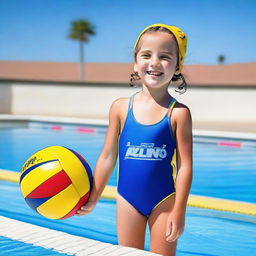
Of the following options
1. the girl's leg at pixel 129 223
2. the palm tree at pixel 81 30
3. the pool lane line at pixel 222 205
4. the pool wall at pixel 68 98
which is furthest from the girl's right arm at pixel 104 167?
the palm tree at pixel 81 30

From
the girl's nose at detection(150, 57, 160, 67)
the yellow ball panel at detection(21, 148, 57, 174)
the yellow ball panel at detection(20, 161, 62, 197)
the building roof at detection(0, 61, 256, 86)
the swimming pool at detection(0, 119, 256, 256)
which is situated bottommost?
the swimming pool at detection(0, 119, 256, 256)

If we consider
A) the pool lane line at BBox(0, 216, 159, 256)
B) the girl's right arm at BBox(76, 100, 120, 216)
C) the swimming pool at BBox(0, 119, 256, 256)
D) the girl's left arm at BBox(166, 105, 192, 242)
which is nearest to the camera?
the girl's left arm at BBox(166, 105, 192, 242)

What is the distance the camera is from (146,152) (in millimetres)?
2684

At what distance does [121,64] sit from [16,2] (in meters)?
22.1

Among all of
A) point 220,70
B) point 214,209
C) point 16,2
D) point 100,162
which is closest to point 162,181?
point 100,162

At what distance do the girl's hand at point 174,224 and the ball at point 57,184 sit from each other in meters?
0.53

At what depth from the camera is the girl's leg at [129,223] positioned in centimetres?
275

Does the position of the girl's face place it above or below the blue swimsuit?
above

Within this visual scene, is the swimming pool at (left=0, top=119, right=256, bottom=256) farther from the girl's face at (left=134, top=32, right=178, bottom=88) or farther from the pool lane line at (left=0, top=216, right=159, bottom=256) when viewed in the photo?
the girl's face at (left=134, top=32, right=178, bottom=88)

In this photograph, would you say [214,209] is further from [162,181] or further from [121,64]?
[121,64]

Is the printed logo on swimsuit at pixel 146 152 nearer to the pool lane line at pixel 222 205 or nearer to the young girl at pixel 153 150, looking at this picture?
the young girl at pixel 153 150

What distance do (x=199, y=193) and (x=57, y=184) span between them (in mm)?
4649

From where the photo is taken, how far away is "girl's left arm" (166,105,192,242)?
8.45 ft

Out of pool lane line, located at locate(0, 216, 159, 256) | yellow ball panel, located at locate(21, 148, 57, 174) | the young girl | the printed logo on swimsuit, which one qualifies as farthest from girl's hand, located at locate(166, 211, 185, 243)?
yellow ball panel, located at locate(21, 148, 57, 174)
